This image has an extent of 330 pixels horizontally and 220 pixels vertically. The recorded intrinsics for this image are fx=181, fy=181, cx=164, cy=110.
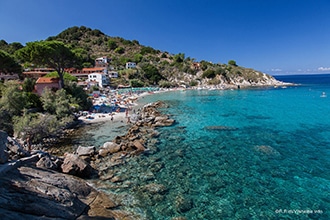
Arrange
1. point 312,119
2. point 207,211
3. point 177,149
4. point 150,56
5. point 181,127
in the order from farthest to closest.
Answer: point 150,56 < point 312,119 < point 181,127 < point 177,149 < point 207,211

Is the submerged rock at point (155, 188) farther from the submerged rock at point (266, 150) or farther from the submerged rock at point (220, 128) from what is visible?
the submerged rock at point (220, 128)

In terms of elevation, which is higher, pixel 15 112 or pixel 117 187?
pixel 15 112

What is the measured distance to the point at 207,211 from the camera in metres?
8.31

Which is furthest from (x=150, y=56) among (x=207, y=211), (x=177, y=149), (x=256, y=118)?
(x=207, y=211)

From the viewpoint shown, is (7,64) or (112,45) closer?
(7,64)

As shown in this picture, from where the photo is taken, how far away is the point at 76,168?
36.2ft

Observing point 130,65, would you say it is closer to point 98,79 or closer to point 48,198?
point 98,79

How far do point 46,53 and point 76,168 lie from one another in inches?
949

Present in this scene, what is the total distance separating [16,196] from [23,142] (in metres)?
10.3

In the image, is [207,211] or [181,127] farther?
[181,127]

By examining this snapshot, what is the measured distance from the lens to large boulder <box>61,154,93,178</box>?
10922 mm

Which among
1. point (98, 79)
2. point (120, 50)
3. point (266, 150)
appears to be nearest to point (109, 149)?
point (266, 150)

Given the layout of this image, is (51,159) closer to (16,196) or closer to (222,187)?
(16,196)

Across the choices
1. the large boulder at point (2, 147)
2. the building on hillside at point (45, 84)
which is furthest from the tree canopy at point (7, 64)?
the large boulder at point (2, 147)
